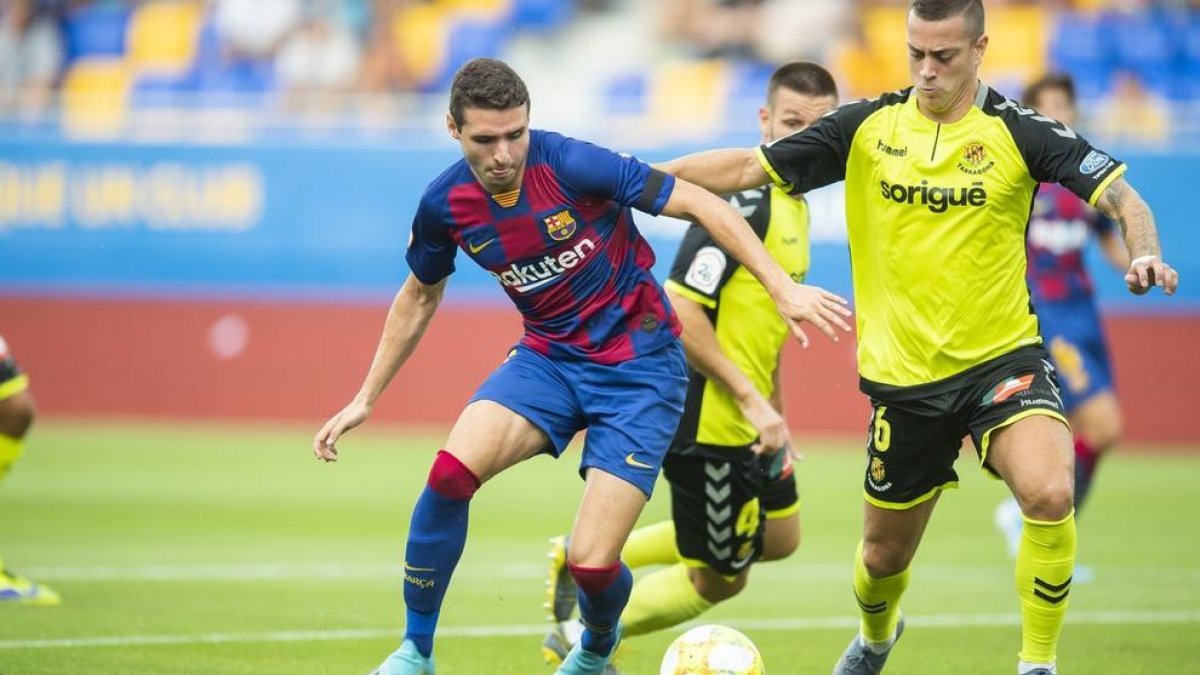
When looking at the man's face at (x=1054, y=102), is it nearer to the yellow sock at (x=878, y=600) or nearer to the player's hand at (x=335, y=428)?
the yellow sock at (x=878, y=600)

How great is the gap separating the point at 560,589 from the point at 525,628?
86 cm

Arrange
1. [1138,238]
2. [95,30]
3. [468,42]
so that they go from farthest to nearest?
[95,30]
[468,42]
[1138,238]

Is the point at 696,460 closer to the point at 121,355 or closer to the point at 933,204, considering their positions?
the point at 933,204

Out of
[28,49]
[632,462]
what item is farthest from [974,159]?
[28,49]

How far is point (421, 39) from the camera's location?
20.4 metres

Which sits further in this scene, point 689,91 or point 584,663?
point 689,91

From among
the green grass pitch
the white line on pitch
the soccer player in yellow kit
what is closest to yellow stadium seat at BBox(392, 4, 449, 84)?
the green grass pitch

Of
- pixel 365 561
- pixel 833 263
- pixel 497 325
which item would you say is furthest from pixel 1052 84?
pixel 497 325

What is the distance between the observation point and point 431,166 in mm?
17672

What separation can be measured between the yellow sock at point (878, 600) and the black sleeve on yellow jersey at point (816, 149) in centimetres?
141

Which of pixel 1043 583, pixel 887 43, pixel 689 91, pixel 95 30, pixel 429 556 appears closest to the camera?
pixel 1043 583

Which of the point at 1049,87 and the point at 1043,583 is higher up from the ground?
the point at 1049,87

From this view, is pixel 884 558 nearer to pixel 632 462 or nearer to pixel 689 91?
pixel 632 462

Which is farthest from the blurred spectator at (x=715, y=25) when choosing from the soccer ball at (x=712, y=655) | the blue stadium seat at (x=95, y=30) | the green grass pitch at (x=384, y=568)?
the soccer ball at (x=712, y=655)
